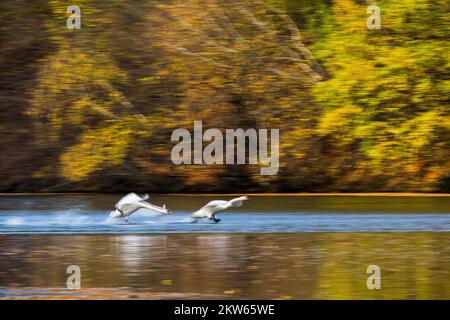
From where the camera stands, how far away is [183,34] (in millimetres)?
37312

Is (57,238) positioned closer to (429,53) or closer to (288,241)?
(288,241)

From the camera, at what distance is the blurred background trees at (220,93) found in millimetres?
35438

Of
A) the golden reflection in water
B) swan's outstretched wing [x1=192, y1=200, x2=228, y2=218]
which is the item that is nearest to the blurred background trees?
swan's outstretched wing [x1=192, y1=200, x2=228, y2=218]

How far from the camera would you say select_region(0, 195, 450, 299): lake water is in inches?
573

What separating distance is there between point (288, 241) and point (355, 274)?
4922 mm

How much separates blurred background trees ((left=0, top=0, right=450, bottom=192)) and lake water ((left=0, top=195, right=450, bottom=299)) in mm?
5812

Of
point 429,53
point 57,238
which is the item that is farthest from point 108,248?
point 429,53

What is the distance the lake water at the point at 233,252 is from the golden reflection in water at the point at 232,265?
0.01 metres

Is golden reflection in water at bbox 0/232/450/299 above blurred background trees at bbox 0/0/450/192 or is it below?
below

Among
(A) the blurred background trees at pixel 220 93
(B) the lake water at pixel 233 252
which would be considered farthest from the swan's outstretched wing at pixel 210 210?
(A) the blurred background trees at pixel 220 93

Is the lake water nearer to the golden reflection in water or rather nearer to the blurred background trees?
the golden reflection in water

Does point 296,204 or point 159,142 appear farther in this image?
point 159,142

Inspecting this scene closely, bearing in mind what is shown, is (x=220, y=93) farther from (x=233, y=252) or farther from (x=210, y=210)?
(x=233, y=252)
